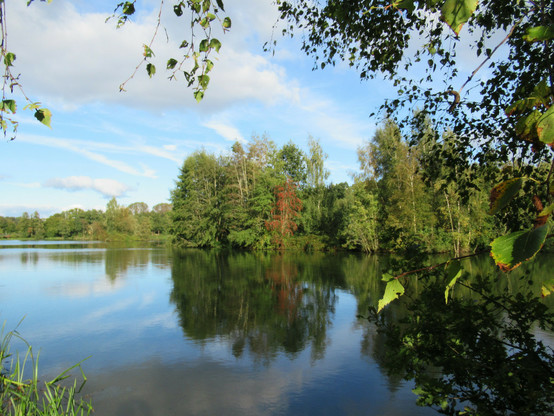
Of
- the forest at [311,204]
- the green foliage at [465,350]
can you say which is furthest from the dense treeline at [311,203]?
the green foliage at [465,350]

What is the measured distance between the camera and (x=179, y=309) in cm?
912

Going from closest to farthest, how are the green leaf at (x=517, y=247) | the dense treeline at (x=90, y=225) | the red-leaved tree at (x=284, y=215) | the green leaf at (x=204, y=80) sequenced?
the green leaf at (x=517, y=247) → the green leaf at (x=204, y=80) → the red-leaved tree at (x=284, y=215) → the dense treeline at (x=90, y=225)

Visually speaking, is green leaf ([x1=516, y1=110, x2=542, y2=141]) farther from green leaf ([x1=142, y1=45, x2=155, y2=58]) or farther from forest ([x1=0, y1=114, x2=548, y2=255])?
forest ([x1=0, y1=114, x2=548, y2=255])

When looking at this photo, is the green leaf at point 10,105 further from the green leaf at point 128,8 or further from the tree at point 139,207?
the tree at point 139,207

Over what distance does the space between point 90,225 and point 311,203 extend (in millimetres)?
48589

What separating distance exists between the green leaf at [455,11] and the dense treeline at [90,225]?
6022 cm

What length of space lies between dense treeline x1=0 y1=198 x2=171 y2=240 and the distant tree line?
83.3ft

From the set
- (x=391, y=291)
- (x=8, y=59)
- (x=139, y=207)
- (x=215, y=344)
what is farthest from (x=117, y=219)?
(x=391, y=291)

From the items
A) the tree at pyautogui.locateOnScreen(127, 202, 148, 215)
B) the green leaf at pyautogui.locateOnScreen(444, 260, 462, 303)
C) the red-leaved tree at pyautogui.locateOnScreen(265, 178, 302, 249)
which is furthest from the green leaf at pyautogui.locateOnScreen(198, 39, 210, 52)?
the tree at pyautogui.locateOnScreen(127, 202, 148, 215)

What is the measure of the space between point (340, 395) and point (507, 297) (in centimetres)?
308

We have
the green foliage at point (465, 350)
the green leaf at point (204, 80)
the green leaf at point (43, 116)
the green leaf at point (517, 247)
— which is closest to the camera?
the green leaf at point (517, 247)

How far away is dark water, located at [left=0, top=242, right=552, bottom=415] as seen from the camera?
4.57 m

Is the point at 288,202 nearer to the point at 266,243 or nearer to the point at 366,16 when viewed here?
the point at 266,243

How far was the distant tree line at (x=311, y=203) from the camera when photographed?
2208cm
